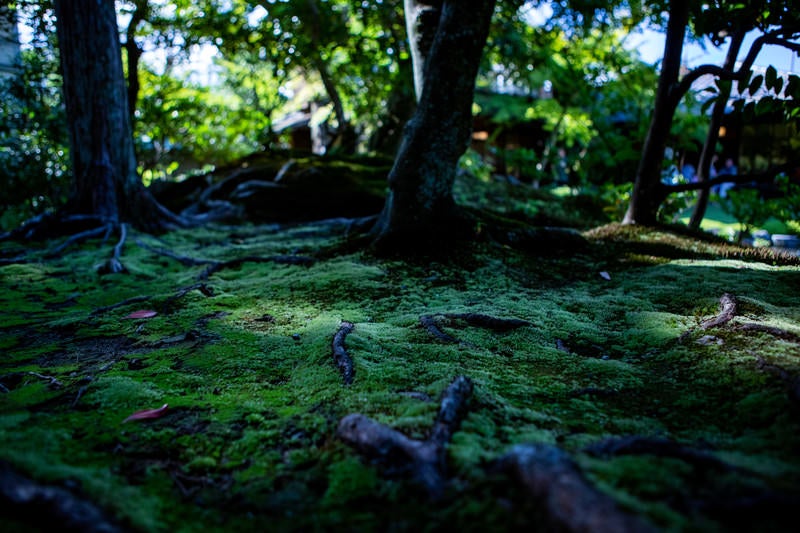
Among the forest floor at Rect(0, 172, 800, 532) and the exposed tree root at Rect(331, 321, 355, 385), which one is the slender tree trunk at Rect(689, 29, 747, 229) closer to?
the forest floor at Rect(0, 172, 800, 532)

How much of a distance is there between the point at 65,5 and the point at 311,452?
755cm

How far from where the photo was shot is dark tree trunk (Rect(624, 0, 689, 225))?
4922 millimetres

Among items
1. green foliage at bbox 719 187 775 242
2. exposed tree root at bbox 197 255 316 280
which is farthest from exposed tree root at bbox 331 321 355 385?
green foliage at bbox 719 187 775 242

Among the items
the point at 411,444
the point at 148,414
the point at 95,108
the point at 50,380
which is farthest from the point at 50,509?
the point at 95,108

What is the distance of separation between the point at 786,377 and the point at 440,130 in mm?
3210

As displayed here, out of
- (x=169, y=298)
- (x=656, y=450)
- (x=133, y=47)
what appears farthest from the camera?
(x=133, y=47)

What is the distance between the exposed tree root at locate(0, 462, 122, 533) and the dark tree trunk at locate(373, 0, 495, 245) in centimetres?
354

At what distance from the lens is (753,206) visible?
7.37 meters

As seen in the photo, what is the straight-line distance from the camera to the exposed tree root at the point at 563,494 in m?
0.97

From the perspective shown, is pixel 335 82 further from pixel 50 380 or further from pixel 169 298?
pixel 50 380

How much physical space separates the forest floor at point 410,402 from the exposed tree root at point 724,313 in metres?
0.02

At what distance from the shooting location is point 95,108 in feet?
22.0

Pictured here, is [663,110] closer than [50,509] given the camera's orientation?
No

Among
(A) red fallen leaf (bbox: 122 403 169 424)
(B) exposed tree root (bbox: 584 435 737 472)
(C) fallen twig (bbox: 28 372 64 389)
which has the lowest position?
(C) fallen twig (bbox: 28 372 64 389)
